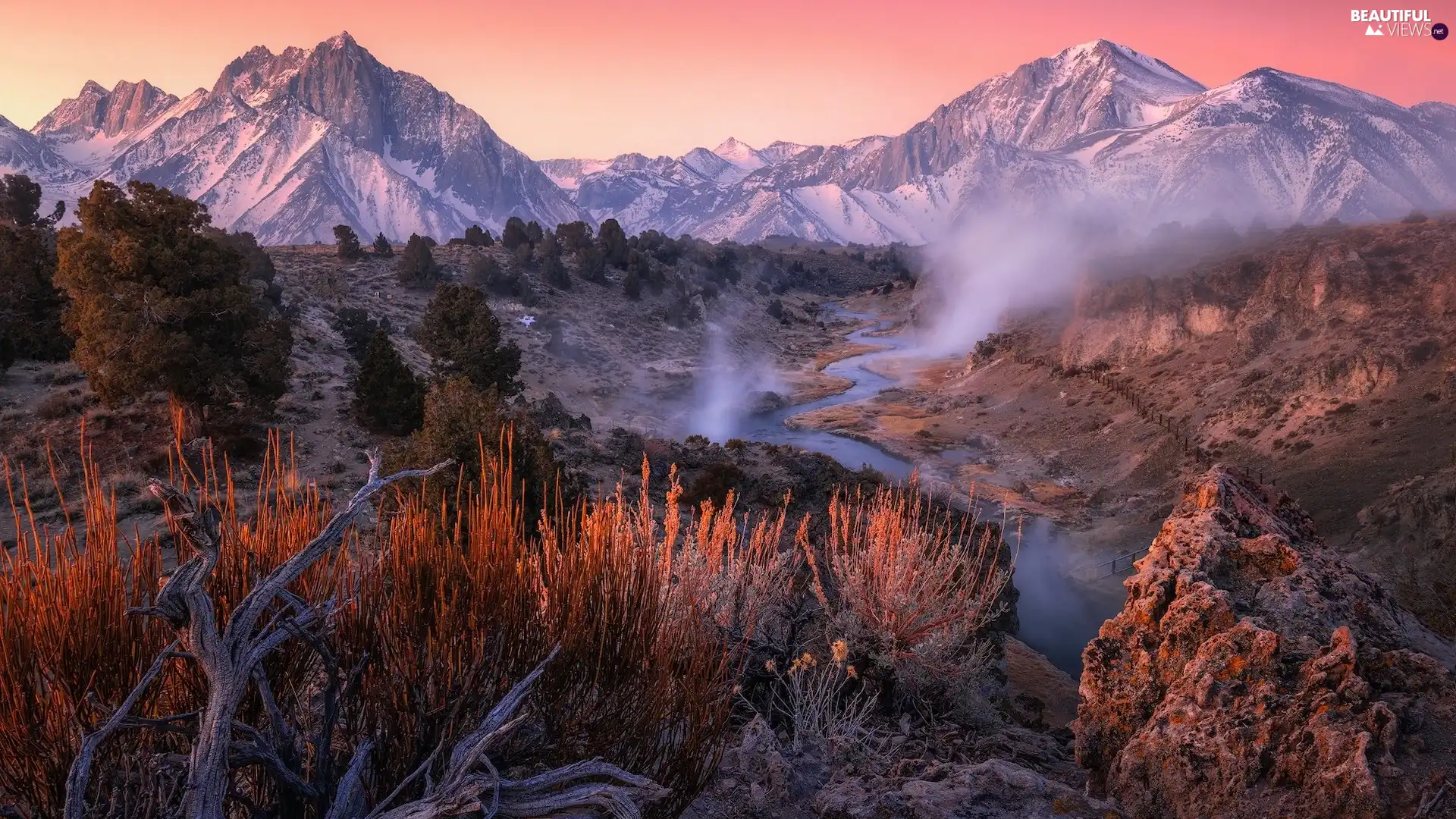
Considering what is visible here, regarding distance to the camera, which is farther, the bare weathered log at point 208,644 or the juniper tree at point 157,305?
the juniper tree at point 157,305

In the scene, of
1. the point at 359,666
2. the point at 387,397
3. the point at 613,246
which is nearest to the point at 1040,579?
the point at 387,397

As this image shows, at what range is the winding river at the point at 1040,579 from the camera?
18.1 meters

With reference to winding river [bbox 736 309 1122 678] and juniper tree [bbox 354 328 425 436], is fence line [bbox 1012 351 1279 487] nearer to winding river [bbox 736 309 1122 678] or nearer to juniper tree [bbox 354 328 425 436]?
winding river [bbox 736 309 1122 678]

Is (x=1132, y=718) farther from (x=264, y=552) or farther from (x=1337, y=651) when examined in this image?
(x=264, y=552)

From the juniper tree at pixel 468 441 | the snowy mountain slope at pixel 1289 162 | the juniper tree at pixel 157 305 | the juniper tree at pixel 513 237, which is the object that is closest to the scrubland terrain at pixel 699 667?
the juniper tree at pixel 468 441

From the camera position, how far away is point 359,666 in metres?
3.24

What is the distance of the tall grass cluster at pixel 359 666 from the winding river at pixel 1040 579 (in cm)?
805

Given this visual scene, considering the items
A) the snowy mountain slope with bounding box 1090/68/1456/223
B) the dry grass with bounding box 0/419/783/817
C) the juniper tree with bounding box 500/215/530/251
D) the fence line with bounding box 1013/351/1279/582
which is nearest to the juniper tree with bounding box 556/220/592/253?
the juniper tree with bounding box 500/215/530/251

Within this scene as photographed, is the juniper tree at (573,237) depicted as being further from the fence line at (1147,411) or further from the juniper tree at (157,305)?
the juniper tree at (157,305)

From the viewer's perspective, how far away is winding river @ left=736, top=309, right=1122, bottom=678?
1811 centimetres

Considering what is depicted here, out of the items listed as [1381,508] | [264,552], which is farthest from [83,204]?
[1381,508]

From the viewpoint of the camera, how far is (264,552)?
3572mm

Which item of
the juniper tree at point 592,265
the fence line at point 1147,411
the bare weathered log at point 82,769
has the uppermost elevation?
the juniper tree at point 592,265

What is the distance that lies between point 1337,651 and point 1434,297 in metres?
33.1
